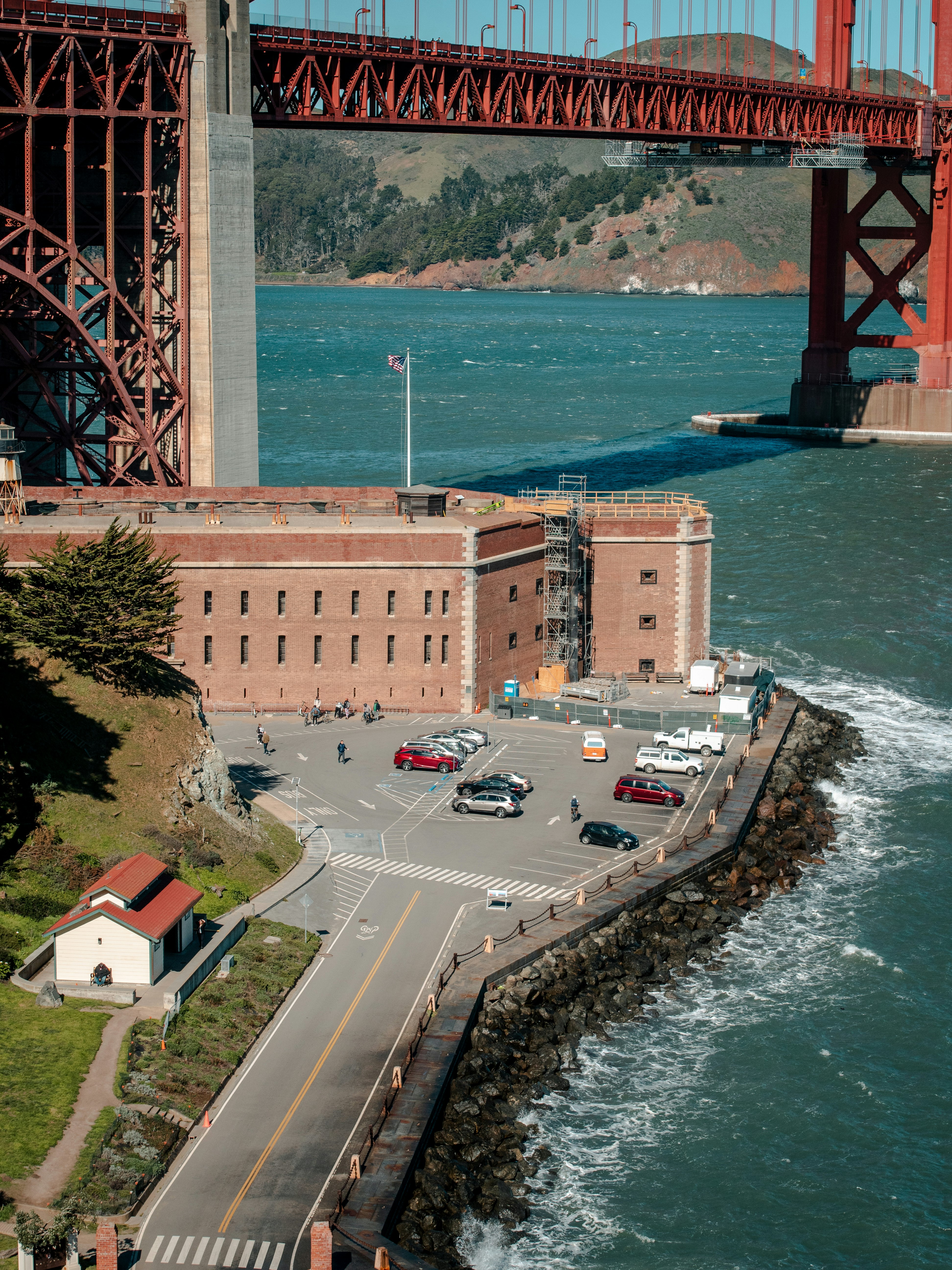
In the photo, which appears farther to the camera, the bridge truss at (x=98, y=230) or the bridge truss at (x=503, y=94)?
the bridge truss at (x=503, y=94)

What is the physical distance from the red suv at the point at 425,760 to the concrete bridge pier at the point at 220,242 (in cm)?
1939

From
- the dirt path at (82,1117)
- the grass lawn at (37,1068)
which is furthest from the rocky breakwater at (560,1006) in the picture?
the grass lawn at (37,1068)

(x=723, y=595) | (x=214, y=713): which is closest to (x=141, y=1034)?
(x=214, y=713)

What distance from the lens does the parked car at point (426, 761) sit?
5181 centimetres

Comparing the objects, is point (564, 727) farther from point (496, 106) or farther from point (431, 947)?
point (496, 106)

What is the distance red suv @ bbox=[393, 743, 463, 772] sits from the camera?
2040 inches

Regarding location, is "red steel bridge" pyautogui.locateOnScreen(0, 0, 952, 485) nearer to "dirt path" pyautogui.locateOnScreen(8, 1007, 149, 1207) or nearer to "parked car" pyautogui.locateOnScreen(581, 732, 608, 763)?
"parked car" pyautogui.locateOnScreen(581, 732, 608, 763)

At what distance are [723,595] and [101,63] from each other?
126ft

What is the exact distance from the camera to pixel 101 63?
209 feet

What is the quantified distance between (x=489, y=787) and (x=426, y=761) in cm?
320

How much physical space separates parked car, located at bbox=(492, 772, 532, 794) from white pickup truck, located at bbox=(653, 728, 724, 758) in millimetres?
6281

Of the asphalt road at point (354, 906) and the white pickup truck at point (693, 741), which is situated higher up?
the white pickup truck at point (693, 741)

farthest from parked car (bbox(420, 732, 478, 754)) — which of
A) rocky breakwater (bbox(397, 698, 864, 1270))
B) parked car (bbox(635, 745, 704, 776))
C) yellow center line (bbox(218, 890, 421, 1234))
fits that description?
yellow center line (bbox(218, 890, 421, 1234))

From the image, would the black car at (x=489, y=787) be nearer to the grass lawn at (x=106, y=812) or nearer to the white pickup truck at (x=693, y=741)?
the grass lawn at (x=106, y=812)
